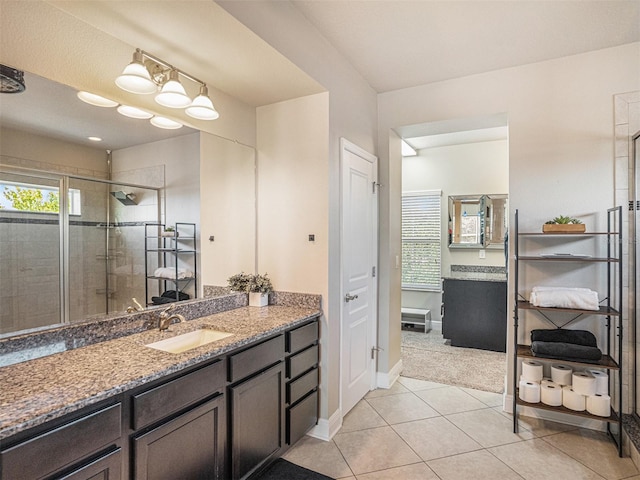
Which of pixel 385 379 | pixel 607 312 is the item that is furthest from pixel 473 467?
pixel 607 312

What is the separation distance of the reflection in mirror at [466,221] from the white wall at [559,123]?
2.26 m

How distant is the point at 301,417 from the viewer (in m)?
2.36

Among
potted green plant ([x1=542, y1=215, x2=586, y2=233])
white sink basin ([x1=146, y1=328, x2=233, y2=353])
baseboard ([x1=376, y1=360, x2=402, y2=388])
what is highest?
potted green plant ([x1=542, y1=215, x2=586, y2=233])

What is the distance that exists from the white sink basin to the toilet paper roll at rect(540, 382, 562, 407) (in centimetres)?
237

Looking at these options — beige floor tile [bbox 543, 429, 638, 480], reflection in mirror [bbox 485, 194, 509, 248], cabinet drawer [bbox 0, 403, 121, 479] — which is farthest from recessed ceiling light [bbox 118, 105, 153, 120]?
reflection in mirror [bbox 485, 194, 509, 248]

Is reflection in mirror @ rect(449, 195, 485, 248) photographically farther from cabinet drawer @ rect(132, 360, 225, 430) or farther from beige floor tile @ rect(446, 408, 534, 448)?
cabinet drawer @ rect(132, 360, 225, 430)

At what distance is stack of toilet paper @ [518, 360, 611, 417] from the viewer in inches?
97.7

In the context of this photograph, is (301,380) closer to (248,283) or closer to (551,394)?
(248,283)

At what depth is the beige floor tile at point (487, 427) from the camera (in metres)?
2.54

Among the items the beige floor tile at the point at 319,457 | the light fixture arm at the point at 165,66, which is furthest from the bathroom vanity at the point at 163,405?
the light fixture arm at the point at 165,66

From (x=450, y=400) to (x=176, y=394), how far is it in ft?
8.35

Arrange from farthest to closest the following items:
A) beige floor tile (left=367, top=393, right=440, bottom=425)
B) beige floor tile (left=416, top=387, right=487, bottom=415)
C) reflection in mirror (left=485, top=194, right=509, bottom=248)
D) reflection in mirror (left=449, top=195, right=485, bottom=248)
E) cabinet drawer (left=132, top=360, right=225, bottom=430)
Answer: reflection in mirror (left=449, top=195, right=485, bottom=248)
reflection in mirror (left=485, top=194, right=509, bottom=248)
beige floor tile (left=416, top=387, right=487, bottom=415)
beige floor tile (left=367, top=393, right=440, bottom=425)
cabinet drawer (left=132, top=360, right=225, bottom=430)

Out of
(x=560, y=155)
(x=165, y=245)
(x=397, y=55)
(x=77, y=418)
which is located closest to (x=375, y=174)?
(x=397, y=55)

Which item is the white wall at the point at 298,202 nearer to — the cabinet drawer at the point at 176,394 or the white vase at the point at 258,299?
the white vase at the point at 258,299
